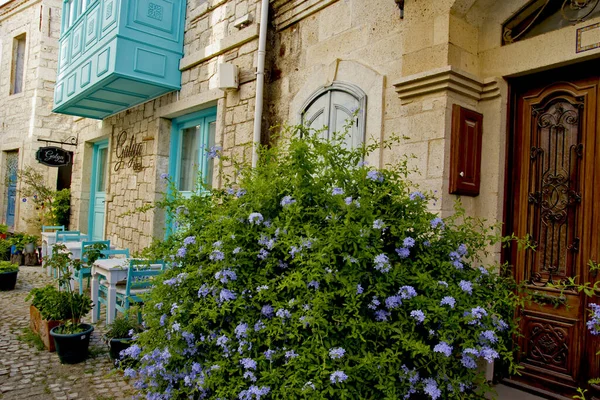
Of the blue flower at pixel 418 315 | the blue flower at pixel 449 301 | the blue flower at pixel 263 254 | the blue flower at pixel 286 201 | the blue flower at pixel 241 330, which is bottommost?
the blue flower at pixel 241 330

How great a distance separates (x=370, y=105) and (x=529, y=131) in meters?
1.26

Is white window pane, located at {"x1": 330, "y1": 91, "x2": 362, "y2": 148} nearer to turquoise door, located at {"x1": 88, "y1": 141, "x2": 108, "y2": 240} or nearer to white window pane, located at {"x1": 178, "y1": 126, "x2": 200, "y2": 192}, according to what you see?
white window pane, located at {"x1": 178, "y1": 126, "x2": 200, "y2": 192}

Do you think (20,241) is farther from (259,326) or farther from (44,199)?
(259,326)

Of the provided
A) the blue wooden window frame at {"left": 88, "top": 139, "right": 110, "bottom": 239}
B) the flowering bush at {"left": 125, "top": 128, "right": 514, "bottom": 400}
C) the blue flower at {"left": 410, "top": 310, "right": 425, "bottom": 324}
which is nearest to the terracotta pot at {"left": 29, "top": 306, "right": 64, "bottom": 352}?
the flowering bush at {"left": 125, "top": 128, "right": 514, "bottom": 400}

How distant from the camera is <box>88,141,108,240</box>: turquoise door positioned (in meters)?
9.16

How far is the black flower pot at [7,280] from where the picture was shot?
646cm

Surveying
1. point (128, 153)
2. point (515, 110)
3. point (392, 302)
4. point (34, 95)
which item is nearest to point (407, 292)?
point (392, 302)

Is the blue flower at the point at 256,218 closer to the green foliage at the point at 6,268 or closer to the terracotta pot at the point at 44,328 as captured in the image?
the terracotta pot at the point at 44,328

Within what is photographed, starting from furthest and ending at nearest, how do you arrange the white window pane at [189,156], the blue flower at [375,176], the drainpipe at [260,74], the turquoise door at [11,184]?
1. the turquoise door at [11,184]
2. the white window pane at [189,156]
3. the drainpipe at [260,74]
4. the blue flower at [375,176]

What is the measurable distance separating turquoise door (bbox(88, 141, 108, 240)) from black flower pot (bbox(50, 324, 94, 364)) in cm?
570

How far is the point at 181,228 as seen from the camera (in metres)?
2.98

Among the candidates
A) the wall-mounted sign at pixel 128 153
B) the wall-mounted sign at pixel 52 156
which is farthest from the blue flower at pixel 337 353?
the wall-mounted sign at pixel 52 156

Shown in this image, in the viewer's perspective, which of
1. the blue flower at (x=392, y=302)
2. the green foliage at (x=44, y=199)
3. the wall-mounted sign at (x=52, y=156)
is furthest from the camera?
the green foliage at (x=44, y=199)

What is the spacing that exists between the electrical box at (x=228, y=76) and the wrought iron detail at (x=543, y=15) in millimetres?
2941
